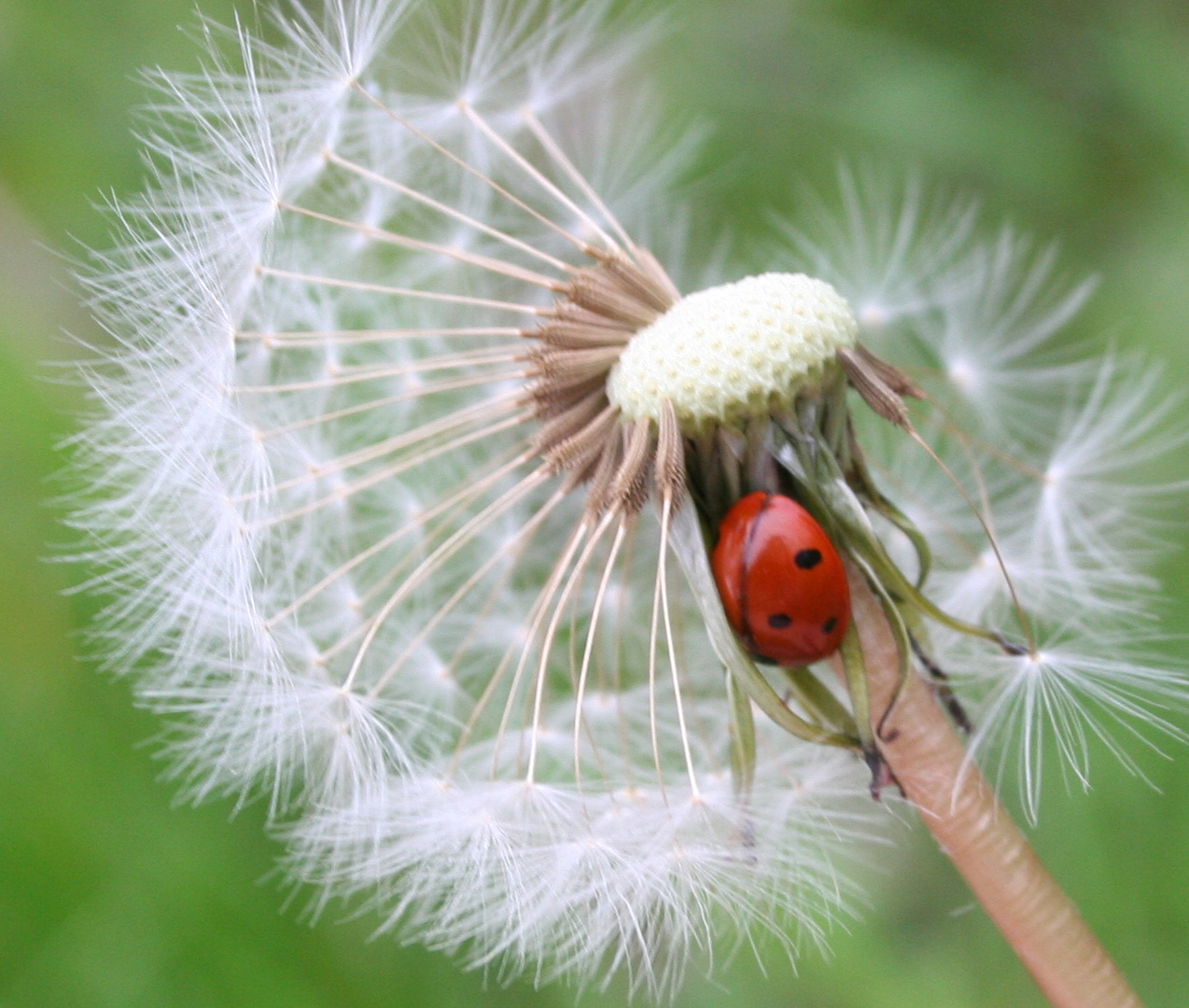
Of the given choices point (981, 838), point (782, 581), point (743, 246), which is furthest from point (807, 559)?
point (743, 246)

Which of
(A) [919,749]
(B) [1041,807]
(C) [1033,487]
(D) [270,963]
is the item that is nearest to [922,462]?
(C) [1033,487]

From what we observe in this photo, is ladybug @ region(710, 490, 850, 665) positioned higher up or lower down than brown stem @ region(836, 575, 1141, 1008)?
higher up

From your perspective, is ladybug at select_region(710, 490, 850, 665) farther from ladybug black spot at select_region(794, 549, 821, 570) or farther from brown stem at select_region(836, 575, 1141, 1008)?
brown stem at select_region(836, 575, 1141, 1008)

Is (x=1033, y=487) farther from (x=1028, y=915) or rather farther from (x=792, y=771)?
(x=1028, y=915)

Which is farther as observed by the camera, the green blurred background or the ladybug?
the green blurred background

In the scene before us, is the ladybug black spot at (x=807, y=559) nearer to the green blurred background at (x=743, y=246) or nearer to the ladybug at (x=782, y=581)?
the ladybug at (x=782, y=581)

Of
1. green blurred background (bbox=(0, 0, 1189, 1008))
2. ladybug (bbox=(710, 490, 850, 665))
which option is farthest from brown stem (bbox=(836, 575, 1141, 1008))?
green blurred background (bbox=(0, 0, 1189, 1008))
